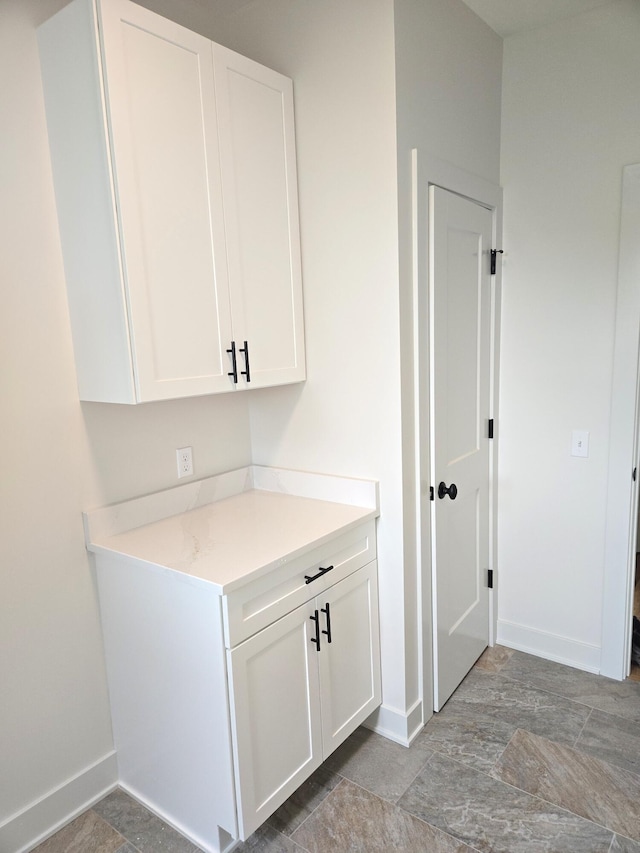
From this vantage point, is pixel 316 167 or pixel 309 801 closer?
pixel 309 801

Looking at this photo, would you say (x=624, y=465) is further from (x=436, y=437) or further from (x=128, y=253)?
(x=128, y=253)

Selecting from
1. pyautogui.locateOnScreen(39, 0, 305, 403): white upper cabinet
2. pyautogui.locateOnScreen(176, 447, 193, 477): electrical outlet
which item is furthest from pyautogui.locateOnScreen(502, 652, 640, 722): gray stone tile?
pyautogui.locateOnScreen(39, 0, 305, 403): white upper cabinet

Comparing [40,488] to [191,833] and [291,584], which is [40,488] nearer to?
[291,584]

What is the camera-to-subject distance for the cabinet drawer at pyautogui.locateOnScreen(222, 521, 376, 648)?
1.53 m

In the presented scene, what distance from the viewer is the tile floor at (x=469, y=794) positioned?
68.1 inches

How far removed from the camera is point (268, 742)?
1.65 meters

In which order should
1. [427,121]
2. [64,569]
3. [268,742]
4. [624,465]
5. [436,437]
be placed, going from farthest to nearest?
[624,465] → [436,437] → [427,121] → [64,569] → [268,742]

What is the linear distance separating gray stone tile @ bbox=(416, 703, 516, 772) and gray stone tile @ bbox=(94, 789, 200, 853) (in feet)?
2.95

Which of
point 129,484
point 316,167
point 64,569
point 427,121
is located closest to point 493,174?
point 427,121

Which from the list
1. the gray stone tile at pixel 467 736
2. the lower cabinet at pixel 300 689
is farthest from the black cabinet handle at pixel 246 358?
the gray stone tile at pixel 467 736

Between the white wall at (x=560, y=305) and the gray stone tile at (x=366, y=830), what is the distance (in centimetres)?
116

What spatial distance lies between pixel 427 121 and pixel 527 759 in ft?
7.32

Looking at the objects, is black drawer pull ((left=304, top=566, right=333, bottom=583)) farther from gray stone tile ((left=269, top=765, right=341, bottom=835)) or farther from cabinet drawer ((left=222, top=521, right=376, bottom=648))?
gray stone tile ((left=269, top=765, right=341, bottom=835))

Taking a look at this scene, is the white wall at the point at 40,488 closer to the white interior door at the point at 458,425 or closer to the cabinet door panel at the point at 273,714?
the cabinet door panel at the point at 273,714
